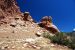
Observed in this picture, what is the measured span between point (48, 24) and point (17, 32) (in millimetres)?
7836

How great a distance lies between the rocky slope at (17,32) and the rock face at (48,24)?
2.49ft

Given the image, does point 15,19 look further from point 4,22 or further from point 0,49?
point 0,49

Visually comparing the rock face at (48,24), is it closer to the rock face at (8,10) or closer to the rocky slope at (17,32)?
the rocky slope at (17,32)

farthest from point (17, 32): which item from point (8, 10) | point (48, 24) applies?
point (48, 24)

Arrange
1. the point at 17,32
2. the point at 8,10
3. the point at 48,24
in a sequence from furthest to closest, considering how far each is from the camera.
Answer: the point at 48,24, the point at 8,10, the point at 17,32

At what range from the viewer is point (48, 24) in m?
Result: 31.9

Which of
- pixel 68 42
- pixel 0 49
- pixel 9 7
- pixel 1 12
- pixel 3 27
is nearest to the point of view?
pixel 0 49

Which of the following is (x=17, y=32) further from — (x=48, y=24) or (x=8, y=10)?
(x=48, y=24)

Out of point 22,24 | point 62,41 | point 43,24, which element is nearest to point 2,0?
point 22,24

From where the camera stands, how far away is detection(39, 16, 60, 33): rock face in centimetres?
3099

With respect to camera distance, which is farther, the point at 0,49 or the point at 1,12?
the point at 1,12

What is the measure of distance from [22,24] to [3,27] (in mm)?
3148

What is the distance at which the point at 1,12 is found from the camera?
94.1 feet

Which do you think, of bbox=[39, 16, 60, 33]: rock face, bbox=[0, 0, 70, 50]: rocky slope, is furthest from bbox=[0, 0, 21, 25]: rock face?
bbox=[39, 16, 60, 33]: rock face
